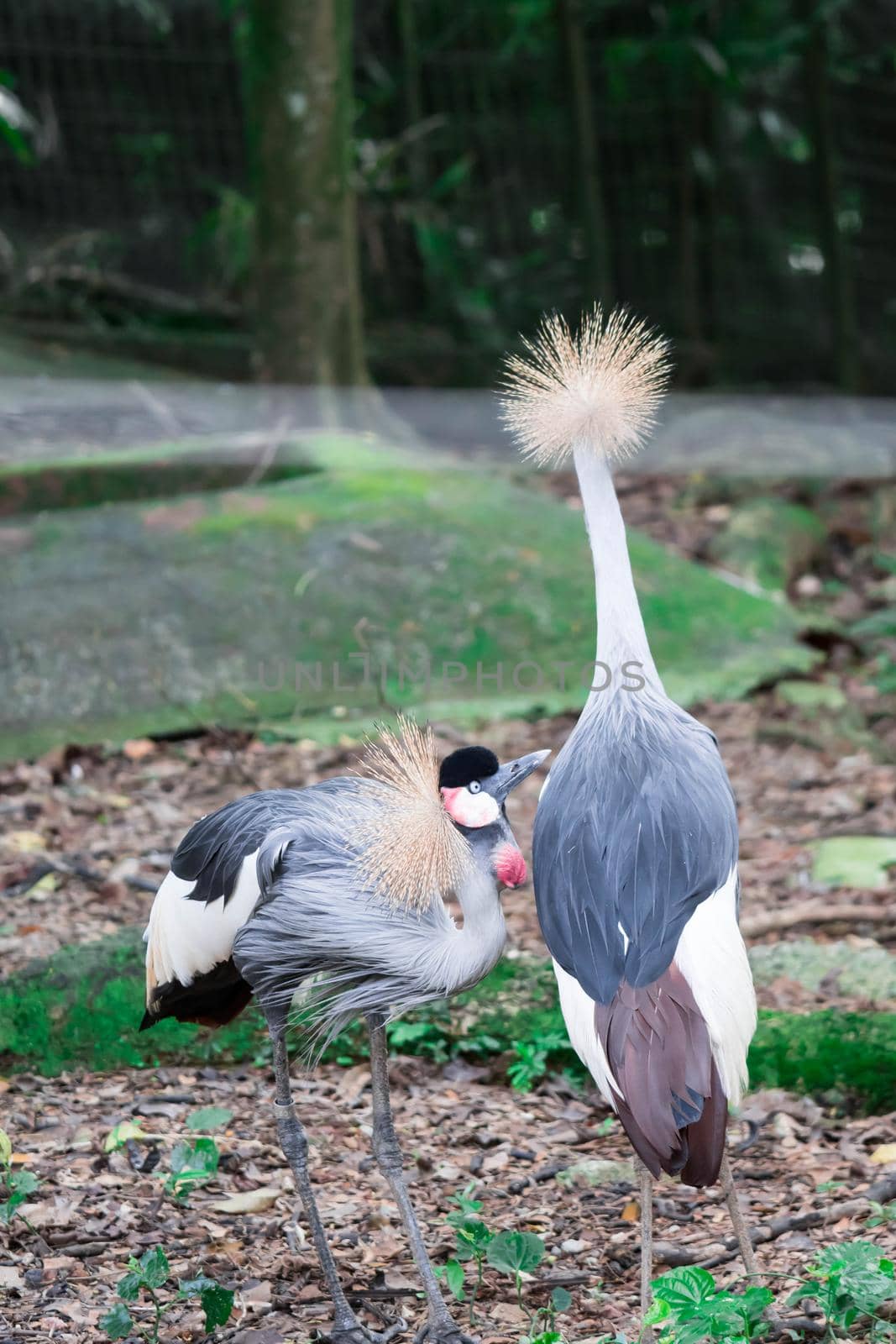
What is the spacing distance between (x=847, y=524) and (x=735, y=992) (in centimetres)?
539

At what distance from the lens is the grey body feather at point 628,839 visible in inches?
92.5

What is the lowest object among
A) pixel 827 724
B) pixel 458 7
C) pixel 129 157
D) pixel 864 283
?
pixel 827 724

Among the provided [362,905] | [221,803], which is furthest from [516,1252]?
[221,803]

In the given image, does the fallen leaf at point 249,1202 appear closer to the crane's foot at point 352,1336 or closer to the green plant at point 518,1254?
the crane's foot at point 352,1336

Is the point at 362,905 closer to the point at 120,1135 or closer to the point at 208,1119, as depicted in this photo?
the point at 208,1119

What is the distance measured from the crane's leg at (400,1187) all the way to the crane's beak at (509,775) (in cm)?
42

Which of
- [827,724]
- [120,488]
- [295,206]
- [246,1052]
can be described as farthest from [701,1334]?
[295,206]

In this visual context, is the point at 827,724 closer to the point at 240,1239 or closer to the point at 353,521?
the point at 353,521

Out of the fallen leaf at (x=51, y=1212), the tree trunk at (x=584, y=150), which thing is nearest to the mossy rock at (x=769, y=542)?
the tree trunk at (x=584, y=150)

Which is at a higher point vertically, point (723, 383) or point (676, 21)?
point (676, 21)

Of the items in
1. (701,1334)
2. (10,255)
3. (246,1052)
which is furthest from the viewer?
(10,255)

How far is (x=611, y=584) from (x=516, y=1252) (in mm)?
1084

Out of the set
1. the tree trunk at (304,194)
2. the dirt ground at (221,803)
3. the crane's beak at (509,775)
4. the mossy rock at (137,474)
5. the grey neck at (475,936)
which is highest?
the tree trunk at (304,194)

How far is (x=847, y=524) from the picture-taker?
7371mm
